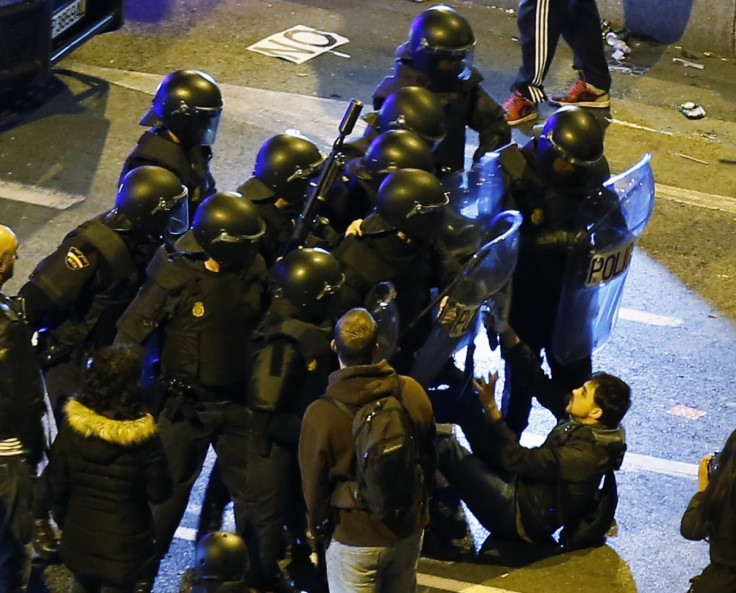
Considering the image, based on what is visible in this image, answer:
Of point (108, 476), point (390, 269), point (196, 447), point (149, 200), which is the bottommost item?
point (196, 447)

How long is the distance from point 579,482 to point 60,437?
234cm

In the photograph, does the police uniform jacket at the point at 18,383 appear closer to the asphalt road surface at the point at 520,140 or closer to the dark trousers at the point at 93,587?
the dark trousers at the point at 93,587

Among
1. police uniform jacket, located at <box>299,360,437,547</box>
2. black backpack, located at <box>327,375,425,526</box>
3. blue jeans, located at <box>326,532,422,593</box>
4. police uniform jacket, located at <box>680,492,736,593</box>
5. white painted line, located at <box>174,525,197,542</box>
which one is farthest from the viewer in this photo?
white painted line, located at <box>174,525,197,542</box>

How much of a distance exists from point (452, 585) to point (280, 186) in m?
2.04

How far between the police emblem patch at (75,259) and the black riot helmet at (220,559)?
4.84 ft

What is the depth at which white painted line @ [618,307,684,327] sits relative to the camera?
314 inches

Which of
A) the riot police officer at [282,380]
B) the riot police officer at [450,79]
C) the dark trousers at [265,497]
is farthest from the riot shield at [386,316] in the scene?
the riot police officer at [450,79]

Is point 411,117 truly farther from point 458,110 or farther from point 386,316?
point 386,316

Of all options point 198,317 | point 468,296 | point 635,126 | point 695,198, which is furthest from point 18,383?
point 635,126

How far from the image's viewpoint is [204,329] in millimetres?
5172

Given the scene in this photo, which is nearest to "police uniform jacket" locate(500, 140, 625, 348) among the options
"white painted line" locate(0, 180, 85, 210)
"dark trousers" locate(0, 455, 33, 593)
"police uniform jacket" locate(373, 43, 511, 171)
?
"police uniform jacket" locate(373, 43, 511, 171)

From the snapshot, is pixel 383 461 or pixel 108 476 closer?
pixel 383 461

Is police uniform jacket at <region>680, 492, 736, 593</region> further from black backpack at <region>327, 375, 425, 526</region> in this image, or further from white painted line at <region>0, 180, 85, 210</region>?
white painted line at <region>0, 180, 85, 210</region>

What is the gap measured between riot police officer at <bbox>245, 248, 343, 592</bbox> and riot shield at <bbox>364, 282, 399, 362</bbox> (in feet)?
0.69
